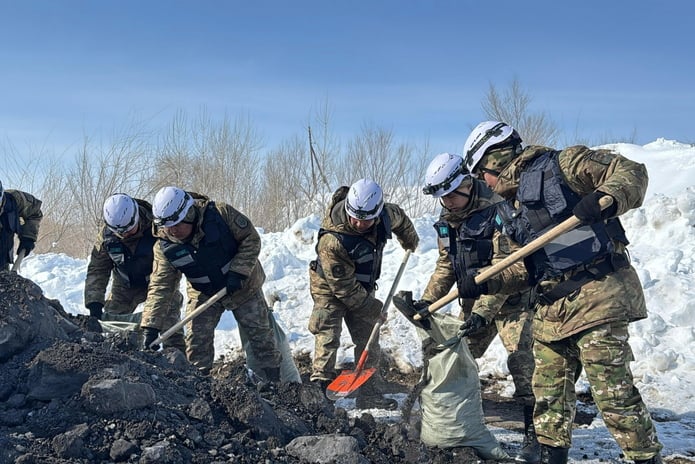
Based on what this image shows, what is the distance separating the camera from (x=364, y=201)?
4969mm

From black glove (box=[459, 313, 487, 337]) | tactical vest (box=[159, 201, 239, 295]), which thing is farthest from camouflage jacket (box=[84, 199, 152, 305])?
black glove (box=[459, 313, 487, 337])

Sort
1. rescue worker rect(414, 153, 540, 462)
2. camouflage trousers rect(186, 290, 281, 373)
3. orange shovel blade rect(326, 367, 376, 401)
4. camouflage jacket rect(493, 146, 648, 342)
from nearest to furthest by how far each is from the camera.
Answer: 1. camouflage jacket rect(493, 146, 648, 342)
2. rescue worker rect(414, 153, 540, 462)
3. orange shovel blade rect(326, 367, 376, 401)
4. camouflage trousers rect(186, 290, 281, 373)

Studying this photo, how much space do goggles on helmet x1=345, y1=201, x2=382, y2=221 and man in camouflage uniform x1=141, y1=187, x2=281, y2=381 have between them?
0.88 meters

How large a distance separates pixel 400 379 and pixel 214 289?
2167mm

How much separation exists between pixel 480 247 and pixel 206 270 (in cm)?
225

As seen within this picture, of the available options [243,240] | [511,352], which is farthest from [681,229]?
[243,240]

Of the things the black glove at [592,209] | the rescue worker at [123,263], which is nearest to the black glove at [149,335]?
the rescue worker at [123,263]

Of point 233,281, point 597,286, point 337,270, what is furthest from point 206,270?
point 597,286

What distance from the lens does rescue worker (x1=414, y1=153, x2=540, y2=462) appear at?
4.31 meters

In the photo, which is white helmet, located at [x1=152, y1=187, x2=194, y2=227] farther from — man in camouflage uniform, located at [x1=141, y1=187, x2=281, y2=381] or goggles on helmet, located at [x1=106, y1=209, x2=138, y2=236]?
goggles on helmet, located at [x1=106, y1=209, x2=138, y2=236]

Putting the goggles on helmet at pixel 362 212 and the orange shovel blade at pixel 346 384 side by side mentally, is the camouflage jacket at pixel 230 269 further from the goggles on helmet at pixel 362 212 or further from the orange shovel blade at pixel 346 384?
the orange shovel blade at pixel 346 384

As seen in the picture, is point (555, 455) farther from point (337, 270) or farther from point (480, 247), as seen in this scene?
point (337, 270)

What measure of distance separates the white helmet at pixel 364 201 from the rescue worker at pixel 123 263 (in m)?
1.81

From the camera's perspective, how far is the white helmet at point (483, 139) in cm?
359
